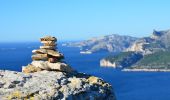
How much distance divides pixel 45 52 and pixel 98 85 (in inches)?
45.2

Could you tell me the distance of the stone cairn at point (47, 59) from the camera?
7.80 meters

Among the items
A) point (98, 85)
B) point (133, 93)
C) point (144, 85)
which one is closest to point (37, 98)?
point (98, 85)

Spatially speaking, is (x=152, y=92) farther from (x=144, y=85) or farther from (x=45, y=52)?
(x=45, y=52)

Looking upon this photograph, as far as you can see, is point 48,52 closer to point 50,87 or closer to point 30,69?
point 30,69

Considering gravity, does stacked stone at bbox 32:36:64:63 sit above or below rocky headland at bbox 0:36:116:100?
above

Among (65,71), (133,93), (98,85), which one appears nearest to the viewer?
(98,85)

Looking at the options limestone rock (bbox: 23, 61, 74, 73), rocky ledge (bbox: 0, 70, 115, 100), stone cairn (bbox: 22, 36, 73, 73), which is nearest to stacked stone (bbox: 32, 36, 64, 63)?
stone cairn (bbox: 22, 36, 73, 73)

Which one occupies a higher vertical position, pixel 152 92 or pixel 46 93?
pixel 46 93

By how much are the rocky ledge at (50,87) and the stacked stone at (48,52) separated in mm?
354

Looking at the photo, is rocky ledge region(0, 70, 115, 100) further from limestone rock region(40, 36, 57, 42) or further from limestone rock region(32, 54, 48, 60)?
limestone rock region(40, 36, 57, 42)

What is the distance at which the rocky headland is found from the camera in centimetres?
Result: 656

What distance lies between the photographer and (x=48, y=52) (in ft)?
26.0

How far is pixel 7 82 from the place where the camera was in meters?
6.88

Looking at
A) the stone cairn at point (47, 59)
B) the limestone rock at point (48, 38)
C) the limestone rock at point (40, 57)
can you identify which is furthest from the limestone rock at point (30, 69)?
the limestone rock at point (48, 38)
